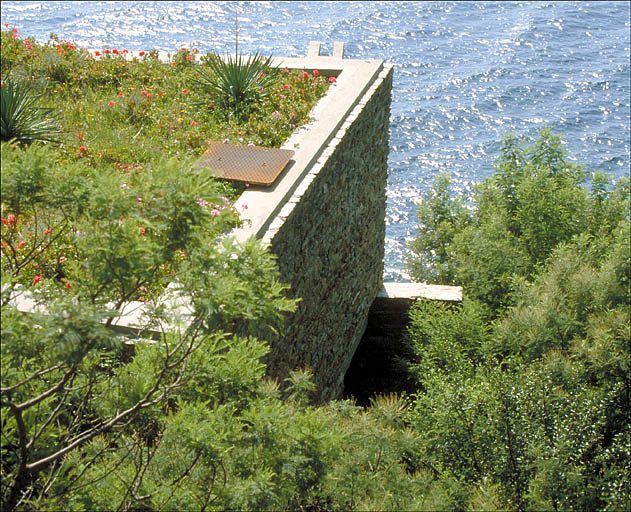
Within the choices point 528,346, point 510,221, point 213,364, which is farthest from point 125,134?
point 510,221

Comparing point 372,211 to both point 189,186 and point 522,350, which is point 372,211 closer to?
point 522,350

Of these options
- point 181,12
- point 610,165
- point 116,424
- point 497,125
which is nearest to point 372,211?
point 116,424

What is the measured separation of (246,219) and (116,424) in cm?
353

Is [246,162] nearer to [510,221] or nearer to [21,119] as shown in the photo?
[21,119]

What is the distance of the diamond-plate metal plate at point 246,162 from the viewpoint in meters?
8.65

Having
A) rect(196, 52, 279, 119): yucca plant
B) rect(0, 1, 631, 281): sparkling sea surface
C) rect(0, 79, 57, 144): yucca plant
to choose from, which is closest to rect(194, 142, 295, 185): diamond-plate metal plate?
rect(196, 52, 279, 119): yucca plant

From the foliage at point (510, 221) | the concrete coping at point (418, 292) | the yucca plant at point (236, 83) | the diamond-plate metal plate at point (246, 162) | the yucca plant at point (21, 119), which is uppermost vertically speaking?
the yucca plant at point (236, 83)

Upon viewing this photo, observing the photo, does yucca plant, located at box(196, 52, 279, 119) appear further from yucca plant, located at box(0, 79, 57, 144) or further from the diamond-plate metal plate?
yucca plant, located at box(0, 79, 57, 144)

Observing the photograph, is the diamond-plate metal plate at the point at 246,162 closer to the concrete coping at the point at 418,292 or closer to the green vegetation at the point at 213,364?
the green vegetation at the point at 213,364

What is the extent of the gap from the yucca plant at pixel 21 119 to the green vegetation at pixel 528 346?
19.8 feet

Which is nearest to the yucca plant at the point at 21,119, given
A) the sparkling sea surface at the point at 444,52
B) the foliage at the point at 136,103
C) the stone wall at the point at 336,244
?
the foliage at the point at 136,103

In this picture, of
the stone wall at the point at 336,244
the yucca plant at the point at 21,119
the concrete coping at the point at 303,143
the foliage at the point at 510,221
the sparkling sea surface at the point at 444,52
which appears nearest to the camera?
the concrete coping at the point at 303,143

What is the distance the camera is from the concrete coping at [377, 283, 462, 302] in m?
13.8

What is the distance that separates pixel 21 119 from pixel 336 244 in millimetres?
4596
